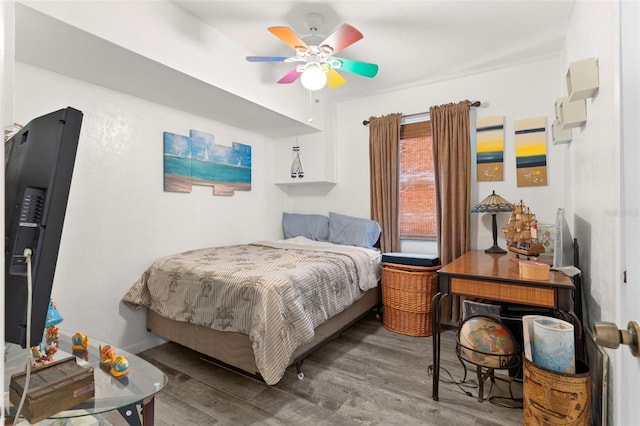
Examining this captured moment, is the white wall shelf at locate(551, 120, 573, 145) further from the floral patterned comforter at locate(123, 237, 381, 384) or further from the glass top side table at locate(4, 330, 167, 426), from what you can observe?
the glass top side table at locate(4, 330, 167, 426)

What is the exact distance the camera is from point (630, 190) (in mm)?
631

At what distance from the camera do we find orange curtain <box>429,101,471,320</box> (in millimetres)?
3053

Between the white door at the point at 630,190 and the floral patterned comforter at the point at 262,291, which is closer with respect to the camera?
the white door at the point at 630,190

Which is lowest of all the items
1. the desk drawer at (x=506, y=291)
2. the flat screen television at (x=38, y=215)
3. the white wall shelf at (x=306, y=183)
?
the desk drawer at (x=506, y=291)

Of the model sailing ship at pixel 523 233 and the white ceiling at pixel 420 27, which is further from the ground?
the white ceiling at pixel 420 27

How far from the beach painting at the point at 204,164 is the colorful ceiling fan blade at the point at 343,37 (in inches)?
66.3

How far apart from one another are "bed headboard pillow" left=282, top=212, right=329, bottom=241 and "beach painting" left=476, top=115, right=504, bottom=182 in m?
1.78

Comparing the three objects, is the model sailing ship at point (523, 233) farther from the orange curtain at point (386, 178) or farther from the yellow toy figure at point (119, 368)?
the yellow toy figure at point (119, 368)

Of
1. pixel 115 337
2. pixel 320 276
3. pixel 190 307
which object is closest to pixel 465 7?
pixel 320 276

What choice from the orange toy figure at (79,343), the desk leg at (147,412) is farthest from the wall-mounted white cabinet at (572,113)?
the orange toy figure at (79,343)

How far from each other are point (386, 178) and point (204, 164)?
193 cm

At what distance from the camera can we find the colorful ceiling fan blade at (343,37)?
198cm

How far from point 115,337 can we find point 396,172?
2991mm

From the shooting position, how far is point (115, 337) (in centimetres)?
251
